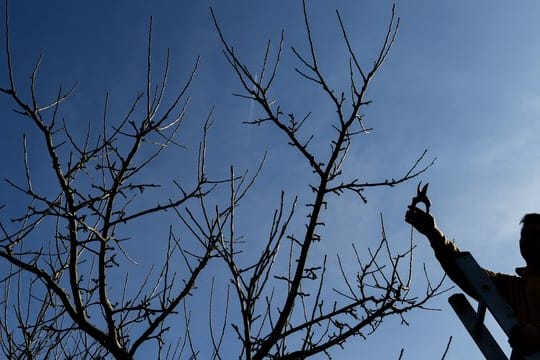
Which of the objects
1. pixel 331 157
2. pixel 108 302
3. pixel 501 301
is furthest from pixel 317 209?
pixel 108 302

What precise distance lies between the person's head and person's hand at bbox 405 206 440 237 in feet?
1.71

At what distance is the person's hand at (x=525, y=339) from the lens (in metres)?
2.29

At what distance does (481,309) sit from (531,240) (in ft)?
2.16

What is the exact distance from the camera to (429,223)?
302 cm

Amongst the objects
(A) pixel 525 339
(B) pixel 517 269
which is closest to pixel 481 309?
(A) pixel 525 339

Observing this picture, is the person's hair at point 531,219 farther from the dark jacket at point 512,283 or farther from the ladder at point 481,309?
the ladder at point 481,309

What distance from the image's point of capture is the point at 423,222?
3.02 m

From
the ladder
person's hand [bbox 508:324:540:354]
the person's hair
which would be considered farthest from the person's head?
person's hand [bbox 508:324:540:354]

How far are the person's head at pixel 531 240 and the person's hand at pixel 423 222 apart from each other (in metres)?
0.52

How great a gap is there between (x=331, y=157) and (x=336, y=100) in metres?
0.42

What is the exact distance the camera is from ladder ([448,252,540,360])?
8.11ft

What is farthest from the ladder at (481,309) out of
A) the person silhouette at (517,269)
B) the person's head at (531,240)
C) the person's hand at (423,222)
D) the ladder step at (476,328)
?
the person's head at (531,240)

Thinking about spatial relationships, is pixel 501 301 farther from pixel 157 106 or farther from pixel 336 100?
pixel 157 106

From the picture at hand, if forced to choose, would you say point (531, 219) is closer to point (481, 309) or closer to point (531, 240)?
point (531, 240)
